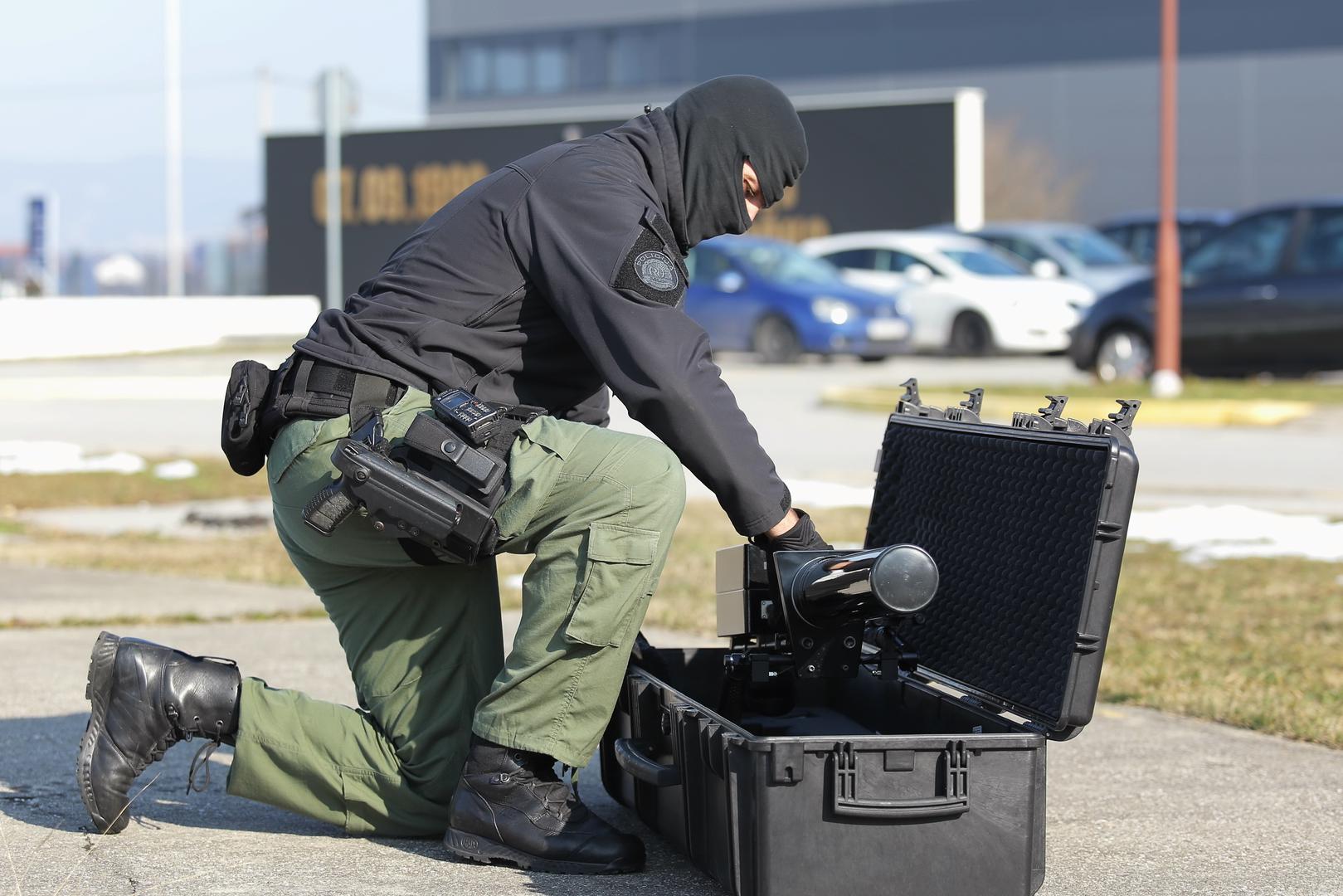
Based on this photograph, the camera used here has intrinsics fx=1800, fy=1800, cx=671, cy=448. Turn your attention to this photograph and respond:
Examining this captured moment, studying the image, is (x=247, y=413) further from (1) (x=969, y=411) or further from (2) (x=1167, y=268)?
(2) (x=1167, y=268)

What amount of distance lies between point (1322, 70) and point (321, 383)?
4760cm

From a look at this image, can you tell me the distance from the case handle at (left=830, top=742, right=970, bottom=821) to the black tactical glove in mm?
498

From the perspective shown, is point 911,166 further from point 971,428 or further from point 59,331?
point 971,428

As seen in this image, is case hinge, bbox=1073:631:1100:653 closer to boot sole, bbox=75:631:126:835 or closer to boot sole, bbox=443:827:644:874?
boot sole, bbox=443:827:644:874

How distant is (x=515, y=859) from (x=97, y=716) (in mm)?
892

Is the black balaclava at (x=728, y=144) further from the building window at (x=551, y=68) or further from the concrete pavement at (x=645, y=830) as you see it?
the building window at (x=551, y=68)

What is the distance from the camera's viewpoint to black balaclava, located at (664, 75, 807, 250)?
3473mm

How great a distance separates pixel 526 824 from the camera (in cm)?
331

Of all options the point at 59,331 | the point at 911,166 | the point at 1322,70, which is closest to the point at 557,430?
the point at 911,166

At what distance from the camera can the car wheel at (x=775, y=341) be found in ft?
65.9

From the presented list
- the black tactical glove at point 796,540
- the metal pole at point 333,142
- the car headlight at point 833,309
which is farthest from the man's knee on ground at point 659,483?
the car headlight at point 833,309

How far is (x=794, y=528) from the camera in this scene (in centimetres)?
334

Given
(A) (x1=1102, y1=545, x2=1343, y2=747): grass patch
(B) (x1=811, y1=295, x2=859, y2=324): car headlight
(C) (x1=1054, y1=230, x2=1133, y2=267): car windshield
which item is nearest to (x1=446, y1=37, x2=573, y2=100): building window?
(C) (x1=1054, y1=230, x2=1133, y2=267): car windshield

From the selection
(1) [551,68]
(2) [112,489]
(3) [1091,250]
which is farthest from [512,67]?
(2) [112,489]
